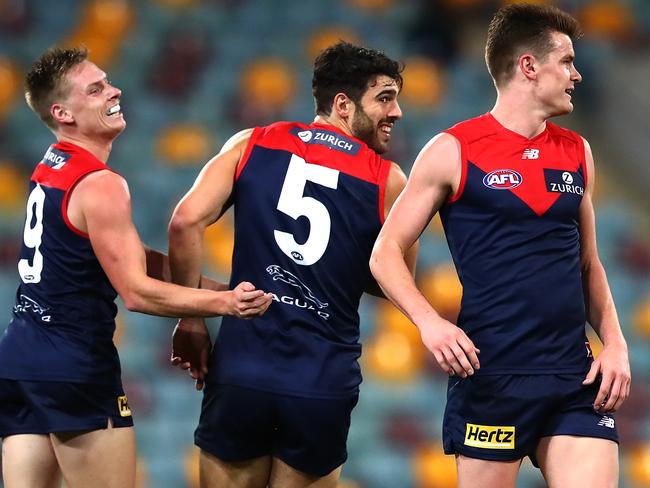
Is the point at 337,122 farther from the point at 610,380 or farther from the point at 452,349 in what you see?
the point at 610,380

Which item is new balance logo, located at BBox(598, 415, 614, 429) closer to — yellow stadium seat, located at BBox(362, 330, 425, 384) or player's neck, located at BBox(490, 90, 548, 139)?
player's neck, located at BBox(490, 90, 548, 139)

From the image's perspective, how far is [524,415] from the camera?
359 centimetres

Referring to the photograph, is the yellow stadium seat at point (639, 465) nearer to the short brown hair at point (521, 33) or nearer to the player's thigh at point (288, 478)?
the player's thigh at point (288, 478)

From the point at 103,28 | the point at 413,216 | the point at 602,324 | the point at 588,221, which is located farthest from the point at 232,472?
the point at 103,28

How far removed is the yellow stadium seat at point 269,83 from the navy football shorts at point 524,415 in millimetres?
5861

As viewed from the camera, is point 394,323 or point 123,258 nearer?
point 123,258

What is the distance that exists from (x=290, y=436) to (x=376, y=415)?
3406 millimetres

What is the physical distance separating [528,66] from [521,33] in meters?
0.12

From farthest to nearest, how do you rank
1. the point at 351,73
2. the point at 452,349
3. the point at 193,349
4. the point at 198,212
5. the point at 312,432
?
the point at 351,73 < the point at 193,349 < the point at 198,212 < the point at 312,432 < the point at 452,349

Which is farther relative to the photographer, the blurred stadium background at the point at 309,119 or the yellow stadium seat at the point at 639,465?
the blurred stadium background at the point at 309,119

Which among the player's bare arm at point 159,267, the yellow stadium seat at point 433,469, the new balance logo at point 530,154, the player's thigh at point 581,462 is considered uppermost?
the new balance logo at point 530,154

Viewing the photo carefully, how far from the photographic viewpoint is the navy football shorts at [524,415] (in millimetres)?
3588

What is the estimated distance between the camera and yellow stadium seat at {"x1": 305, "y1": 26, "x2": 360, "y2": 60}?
9688 millimetres

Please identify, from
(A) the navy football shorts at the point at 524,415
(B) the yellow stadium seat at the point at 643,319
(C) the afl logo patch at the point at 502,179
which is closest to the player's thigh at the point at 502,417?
(A) the navy football shorts at the point at 524,415
